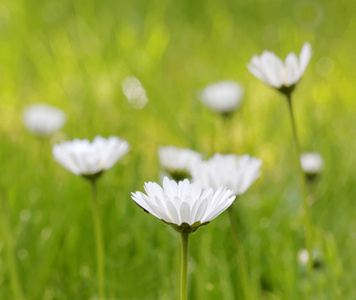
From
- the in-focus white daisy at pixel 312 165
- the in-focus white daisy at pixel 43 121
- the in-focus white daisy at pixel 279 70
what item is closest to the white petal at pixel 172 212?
the in-focus white daisy at pixel 279 70

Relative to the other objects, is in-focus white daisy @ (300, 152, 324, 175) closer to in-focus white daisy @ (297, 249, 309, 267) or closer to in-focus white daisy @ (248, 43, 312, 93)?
in-focus white daisy @ (297, 249, 309, 267)

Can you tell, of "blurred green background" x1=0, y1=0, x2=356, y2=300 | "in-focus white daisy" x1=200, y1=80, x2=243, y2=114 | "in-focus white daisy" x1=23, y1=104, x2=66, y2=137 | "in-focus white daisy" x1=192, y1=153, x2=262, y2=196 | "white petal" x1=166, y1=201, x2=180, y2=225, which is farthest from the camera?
"in-focus white daisy" x1=200, y1=80, x2=243, y2=114

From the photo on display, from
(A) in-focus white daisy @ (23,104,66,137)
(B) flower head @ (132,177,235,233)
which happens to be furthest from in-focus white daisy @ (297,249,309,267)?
(A) in-focus white daisy @ (23,104,66,137)

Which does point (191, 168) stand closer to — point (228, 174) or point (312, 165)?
point (228, 174)

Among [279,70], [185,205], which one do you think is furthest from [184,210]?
[279,70]

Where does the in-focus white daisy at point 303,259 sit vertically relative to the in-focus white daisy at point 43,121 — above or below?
below

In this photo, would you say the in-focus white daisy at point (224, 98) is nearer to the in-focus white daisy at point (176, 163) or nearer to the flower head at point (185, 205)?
the in-focus white daisy at point (176, 163)
